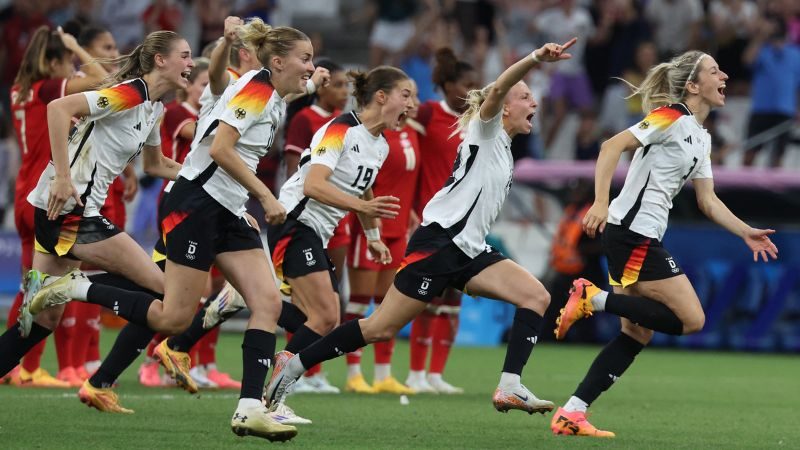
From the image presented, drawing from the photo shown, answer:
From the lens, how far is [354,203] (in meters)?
8.22

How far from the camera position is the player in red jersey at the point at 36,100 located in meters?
10.7

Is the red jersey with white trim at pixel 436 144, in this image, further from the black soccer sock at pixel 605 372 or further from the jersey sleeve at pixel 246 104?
the jersey sleeve at pixel 246 104

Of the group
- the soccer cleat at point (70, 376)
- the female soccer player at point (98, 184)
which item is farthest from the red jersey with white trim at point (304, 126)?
the female soccer player at point (98, 184)

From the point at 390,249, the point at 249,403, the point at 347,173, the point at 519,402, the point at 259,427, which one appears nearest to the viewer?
the point at 259,427

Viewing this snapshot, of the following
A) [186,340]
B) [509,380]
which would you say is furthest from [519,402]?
[186,340]

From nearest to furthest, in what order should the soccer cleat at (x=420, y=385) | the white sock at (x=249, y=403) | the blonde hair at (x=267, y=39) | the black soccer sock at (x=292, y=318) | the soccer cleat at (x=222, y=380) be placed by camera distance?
the white sock at (x=249, y=403) → the blonde hair at (x=267, y=39) → the black soccer sock at (x=292, y=318) → the soccer cleat at (x=222, y=380) → the soccer cleat at (x=420, y=385)

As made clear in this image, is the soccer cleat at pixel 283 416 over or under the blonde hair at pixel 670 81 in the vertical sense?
under

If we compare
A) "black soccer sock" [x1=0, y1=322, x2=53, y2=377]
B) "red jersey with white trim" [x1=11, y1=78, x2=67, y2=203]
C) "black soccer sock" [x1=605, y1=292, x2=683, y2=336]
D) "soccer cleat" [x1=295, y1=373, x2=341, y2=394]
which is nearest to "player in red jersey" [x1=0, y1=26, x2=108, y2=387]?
"red jersey with white trim" [x1=11, y1=78, x2=67, y2=203]

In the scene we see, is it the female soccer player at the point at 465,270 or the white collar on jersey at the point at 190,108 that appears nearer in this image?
the female soccer player at the point at 465,270

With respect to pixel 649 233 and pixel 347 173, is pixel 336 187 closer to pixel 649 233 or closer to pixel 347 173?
pixel 347 173

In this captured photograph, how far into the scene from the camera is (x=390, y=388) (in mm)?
11617

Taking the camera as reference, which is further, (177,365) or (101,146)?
(177,365)

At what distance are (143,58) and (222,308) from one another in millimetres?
2196

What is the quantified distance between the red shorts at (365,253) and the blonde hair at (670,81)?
3.26 metres
